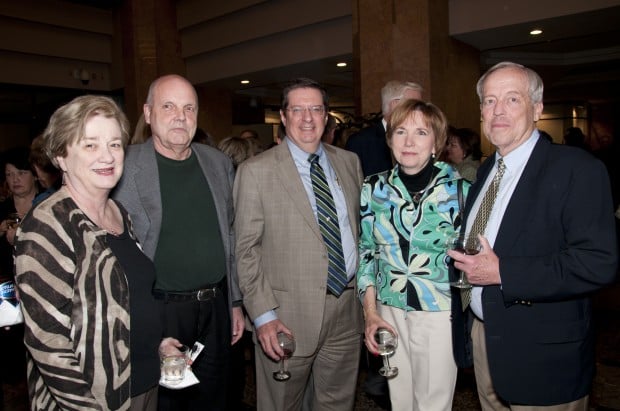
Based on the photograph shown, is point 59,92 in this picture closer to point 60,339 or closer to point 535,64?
point 535,64

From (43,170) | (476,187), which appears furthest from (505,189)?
(43,170)

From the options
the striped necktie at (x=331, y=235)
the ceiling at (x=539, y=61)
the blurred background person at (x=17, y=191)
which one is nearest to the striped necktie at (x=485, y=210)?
the striped necktie at (x=331, y=235)

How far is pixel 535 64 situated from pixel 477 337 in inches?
413

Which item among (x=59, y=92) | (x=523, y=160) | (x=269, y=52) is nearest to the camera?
(x=523, y=160)

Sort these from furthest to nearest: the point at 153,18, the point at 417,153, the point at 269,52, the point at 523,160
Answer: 1. the point at 153,18
2. the point at 269,52
3. the point at 417,153
4. the point at 523,160

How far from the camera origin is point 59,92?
39.1 feet

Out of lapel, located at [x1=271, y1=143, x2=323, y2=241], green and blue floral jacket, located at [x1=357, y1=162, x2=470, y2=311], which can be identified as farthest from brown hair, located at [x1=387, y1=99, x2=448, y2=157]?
lapel, located at [x1=271, y1=143, x2=323, y2=241]

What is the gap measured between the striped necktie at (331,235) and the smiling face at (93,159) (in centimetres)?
98

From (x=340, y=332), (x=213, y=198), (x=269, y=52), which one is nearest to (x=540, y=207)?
(x=340, y=332)

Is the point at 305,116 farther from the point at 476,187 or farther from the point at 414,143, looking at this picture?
the point at 476,187

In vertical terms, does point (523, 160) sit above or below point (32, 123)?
below

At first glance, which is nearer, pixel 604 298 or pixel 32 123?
pixel 604 298

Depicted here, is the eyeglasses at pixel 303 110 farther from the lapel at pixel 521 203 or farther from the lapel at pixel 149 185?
the lapel at pixel 521 203

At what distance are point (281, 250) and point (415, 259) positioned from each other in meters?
0.63
